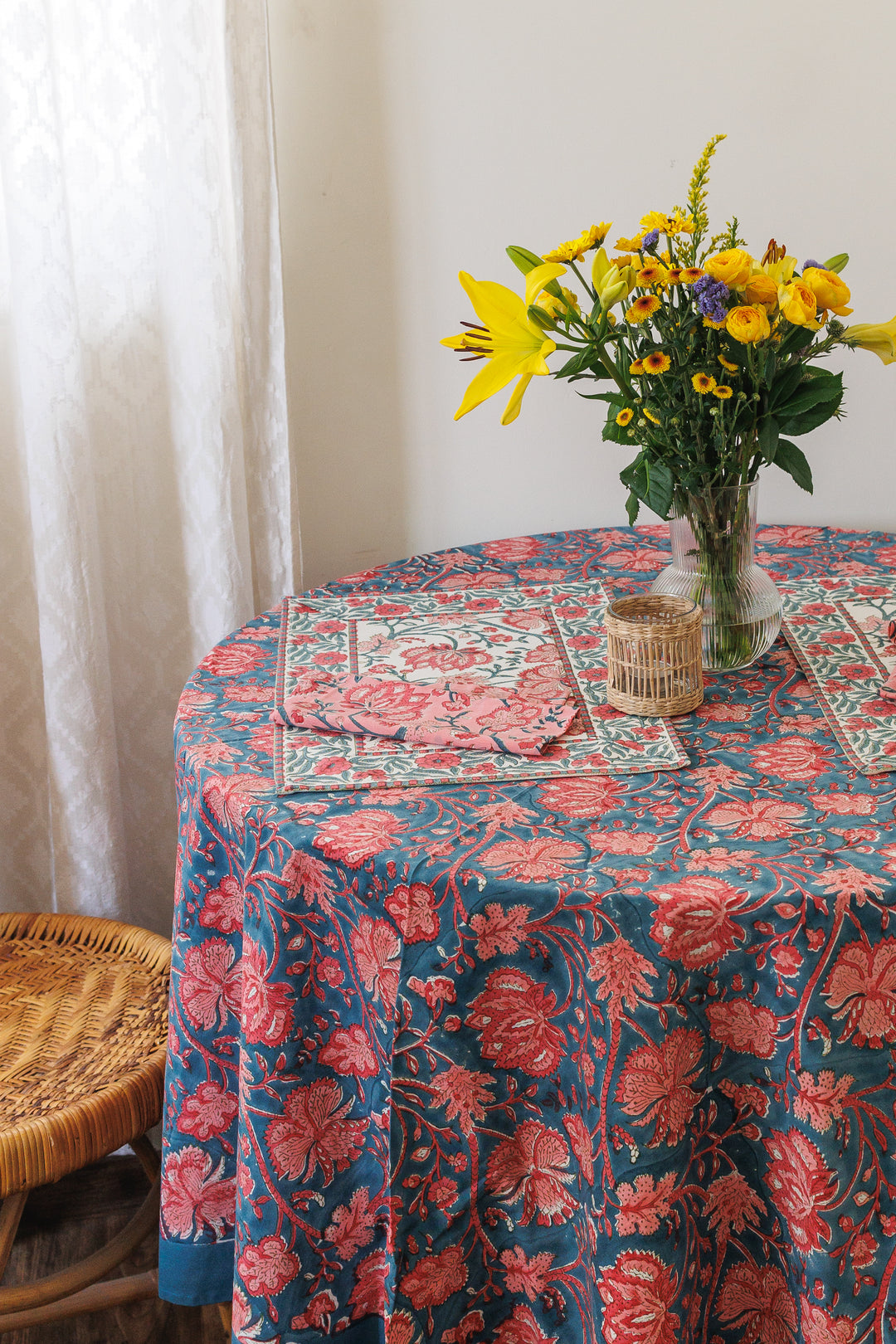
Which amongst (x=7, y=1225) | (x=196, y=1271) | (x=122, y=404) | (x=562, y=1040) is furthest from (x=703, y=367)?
(x=7, y=1225)

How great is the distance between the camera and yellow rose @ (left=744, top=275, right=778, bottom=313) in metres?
1.01

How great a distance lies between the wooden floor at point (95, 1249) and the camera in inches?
60.3

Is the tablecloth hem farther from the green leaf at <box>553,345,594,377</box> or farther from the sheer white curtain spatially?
the green leaf at <box>553,345,594,377</box>

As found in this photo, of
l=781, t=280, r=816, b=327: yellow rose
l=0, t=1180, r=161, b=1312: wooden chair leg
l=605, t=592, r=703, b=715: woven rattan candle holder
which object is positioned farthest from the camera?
l=0, t=1180, r=161, b=1312: wooden chair leg

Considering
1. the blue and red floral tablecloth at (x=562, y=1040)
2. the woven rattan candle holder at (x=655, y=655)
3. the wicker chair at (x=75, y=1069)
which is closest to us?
the blue and red floral tablecloth at (x=562, y=1040)

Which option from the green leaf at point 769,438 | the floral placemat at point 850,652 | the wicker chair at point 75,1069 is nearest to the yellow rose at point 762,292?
the green leaf at point 769,438

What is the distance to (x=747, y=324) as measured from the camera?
3.22ft

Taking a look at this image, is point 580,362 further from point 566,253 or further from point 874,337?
point 874,337

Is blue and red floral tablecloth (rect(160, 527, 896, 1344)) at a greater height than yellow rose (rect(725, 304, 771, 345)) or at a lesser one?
lesser

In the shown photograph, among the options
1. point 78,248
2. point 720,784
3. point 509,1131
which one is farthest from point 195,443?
point 509,1131

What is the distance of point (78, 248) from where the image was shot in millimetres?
1562

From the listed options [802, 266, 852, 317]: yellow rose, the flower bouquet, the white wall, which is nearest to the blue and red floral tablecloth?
the flower bouquet

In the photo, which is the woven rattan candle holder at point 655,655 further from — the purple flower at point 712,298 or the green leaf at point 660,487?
the purple flower at point 712,298

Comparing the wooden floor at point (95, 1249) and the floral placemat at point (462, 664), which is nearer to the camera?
the floral placemat at point (462, 664)
